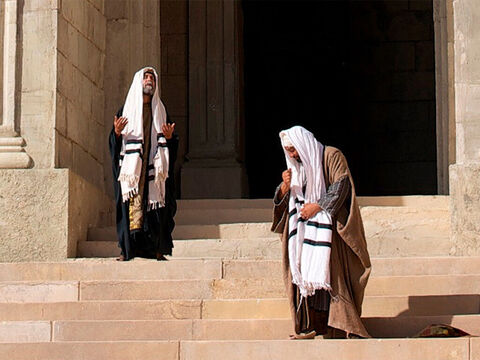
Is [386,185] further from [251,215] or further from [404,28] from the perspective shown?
[251,215]

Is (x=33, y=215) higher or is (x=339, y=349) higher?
(x=33, y=215)

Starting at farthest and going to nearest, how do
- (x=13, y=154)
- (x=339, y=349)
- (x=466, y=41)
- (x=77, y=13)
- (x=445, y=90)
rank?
(x=445, y=90)
(x=77, y=13)
(x=13, y=154)
(x=466, y=41)
(x=339, y=349)

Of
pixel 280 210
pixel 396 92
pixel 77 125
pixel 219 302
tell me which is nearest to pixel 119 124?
pixel 77 125

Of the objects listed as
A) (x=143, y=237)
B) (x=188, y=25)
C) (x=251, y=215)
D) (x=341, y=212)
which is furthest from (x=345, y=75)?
(x=341, y=212)

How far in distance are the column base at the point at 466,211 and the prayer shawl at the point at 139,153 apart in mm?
2596

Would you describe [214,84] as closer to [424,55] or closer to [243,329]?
[424,55]

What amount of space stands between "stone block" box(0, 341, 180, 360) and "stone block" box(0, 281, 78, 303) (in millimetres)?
1488

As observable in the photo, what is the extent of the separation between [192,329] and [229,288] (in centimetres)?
96

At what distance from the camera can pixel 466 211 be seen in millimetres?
13172

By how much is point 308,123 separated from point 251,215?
7.06 meters

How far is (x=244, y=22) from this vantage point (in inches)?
826

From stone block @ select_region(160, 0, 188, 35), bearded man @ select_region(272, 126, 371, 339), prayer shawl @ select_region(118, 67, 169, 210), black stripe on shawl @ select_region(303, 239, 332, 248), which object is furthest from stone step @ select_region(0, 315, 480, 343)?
stone block @ select_region(160, 0, 188, 35)

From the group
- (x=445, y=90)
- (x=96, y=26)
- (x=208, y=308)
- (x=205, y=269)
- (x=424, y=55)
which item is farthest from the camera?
(x=424, y=55)

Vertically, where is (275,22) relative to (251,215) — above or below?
above
